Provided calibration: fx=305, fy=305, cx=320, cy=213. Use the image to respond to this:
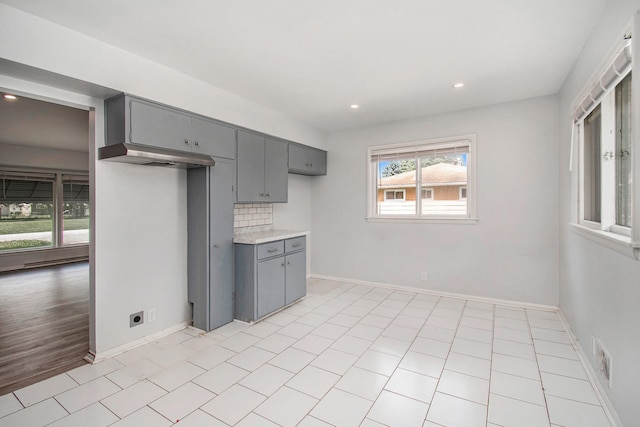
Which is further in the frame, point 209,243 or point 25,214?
point 25,214

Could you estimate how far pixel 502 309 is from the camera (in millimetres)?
3666

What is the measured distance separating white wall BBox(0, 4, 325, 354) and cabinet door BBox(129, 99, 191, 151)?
0.13 meters

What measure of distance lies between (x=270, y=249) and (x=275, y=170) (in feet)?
3.70

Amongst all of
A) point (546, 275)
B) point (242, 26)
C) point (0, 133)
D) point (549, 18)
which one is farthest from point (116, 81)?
point (546, 275)

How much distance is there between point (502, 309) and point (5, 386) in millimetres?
4663

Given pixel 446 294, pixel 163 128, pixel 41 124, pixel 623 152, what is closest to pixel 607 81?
pixel 623 152

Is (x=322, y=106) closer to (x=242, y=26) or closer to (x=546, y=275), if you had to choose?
(x=242, y=26)

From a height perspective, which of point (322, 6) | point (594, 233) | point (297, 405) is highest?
point (322, 6)

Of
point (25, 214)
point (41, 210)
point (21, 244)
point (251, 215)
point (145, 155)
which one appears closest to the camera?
point (145, 155)

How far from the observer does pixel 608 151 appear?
7.20ft

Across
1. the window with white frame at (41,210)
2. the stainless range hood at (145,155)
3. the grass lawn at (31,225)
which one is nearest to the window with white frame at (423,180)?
the stainless range hood at (145,155)

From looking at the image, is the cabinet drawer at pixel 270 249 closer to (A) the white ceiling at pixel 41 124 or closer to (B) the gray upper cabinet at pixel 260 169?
(B) the gray upper cabinet at pixel 260 169

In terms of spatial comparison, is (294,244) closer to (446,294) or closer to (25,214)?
(446,294)

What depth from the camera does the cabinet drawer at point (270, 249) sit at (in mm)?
3334
